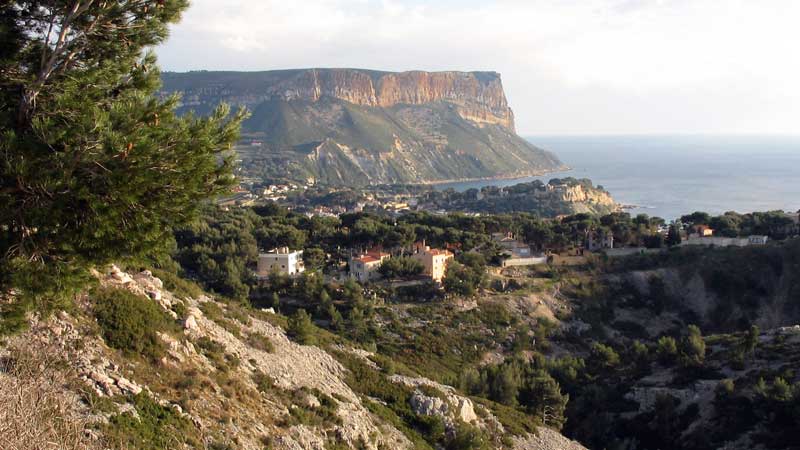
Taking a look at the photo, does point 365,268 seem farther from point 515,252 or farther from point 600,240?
point 600,240

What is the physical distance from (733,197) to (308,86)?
11241cm

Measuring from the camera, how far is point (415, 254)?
4103cm

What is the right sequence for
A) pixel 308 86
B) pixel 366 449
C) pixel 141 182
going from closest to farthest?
pixel 141 182 < pixel 366 449 < pixel 308 86

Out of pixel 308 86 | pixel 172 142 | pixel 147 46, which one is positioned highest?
pixel 308 86

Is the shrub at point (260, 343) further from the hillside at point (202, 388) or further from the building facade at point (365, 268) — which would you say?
the building facade at point (365, 268)

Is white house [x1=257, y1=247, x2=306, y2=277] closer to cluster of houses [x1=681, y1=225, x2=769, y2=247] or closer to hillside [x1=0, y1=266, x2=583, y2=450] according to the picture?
hillside [x1=0, y1=266, x2=583, y2=450]

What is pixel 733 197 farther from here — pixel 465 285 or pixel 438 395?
pixel 438 395

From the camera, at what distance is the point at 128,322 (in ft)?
44.4

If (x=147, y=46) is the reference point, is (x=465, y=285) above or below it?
below

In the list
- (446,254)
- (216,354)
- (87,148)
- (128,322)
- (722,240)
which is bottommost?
(446,254)

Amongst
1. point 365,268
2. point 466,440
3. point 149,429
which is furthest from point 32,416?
point 365,268

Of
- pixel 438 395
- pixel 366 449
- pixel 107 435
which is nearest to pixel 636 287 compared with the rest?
pixel 438 395

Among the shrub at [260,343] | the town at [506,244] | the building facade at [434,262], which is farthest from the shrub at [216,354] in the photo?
the building facade at [434,262]

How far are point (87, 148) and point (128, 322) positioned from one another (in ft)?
27.5
